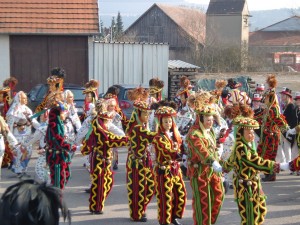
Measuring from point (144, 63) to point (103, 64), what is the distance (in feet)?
5.18

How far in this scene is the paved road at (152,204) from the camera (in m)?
9.68

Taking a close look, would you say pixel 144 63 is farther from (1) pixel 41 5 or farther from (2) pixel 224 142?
(2) pixel 224 142

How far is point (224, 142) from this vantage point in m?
10.9

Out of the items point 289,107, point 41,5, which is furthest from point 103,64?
point 289,107

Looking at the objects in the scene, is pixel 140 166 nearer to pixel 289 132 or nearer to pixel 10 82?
pixel 289 132

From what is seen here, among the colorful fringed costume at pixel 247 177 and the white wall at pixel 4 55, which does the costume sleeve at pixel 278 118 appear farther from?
the white wall at pixel 4 55

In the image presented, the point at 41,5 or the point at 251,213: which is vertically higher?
the point at 41,5

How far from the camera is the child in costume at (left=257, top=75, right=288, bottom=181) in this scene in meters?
11.6

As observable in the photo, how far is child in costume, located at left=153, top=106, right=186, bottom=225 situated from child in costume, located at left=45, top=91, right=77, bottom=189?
1.66 meters

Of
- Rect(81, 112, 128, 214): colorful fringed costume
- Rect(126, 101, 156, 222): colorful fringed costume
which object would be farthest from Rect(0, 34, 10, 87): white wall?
Rect(126, 101, 156, 222): colorful fringed costume

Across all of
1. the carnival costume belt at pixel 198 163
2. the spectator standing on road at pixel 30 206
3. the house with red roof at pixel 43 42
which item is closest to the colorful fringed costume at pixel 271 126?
the carnival costume belt at pixel 198 163

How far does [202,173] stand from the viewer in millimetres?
8188

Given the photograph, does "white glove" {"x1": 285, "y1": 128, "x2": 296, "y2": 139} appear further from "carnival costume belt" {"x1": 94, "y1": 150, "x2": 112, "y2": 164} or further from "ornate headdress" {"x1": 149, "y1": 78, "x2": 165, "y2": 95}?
"carnival costume belt" {"x1": 94, "y1": 150, "x2": 112, "y2": 164}

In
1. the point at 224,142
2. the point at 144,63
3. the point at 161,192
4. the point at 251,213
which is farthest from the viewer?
the point at 144,63
